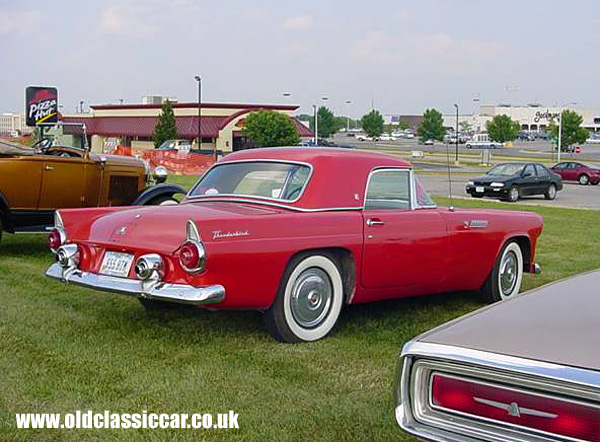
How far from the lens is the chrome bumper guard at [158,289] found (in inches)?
194

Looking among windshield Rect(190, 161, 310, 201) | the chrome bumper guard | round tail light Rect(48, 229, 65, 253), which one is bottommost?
the chrome bumper guard

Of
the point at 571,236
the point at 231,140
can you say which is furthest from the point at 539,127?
the point at 571,236

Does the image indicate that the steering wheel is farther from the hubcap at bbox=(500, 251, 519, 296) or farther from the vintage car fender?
the hubcap at bbox=(500, 251, 519, 296)

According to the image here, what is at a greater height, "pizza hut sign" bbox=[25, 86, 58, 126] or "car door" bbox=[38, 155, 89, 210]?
"pizza hut sign" bbox=[25, 86, 58, 126]

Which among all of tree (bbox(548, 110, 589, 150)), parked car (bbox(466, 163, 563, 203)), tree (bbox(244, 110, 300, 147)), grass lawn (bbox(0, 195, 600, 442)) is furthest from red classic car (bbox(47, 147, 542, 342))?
tree (bbox(548, 110, 589, 150))

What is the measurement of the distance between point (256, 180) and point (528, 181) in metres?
20.5

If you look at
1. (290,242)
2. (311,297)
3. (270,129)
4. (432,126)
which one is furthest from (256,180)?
(432,126)

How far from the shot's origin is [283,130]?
186ft

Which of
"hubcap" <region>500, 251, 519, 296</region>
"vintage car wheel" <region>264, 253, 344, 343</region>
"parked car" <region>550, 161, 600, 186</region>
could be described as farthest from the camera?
"parked car" <region>550, 161, 600, 186</region>

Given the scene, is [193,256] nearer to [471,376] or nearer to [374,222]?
[374,222]

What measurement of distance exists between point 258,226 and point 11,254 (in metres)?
5.51

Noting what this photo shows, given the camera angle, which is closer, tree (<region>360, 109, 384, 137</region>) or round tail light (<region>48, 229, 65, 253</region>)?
round tail light (<region>48, 229, 65, 253</region>)

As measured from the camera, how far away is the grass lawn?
13.3ft

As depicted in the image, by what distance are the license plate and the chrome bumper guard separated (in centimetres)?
4
